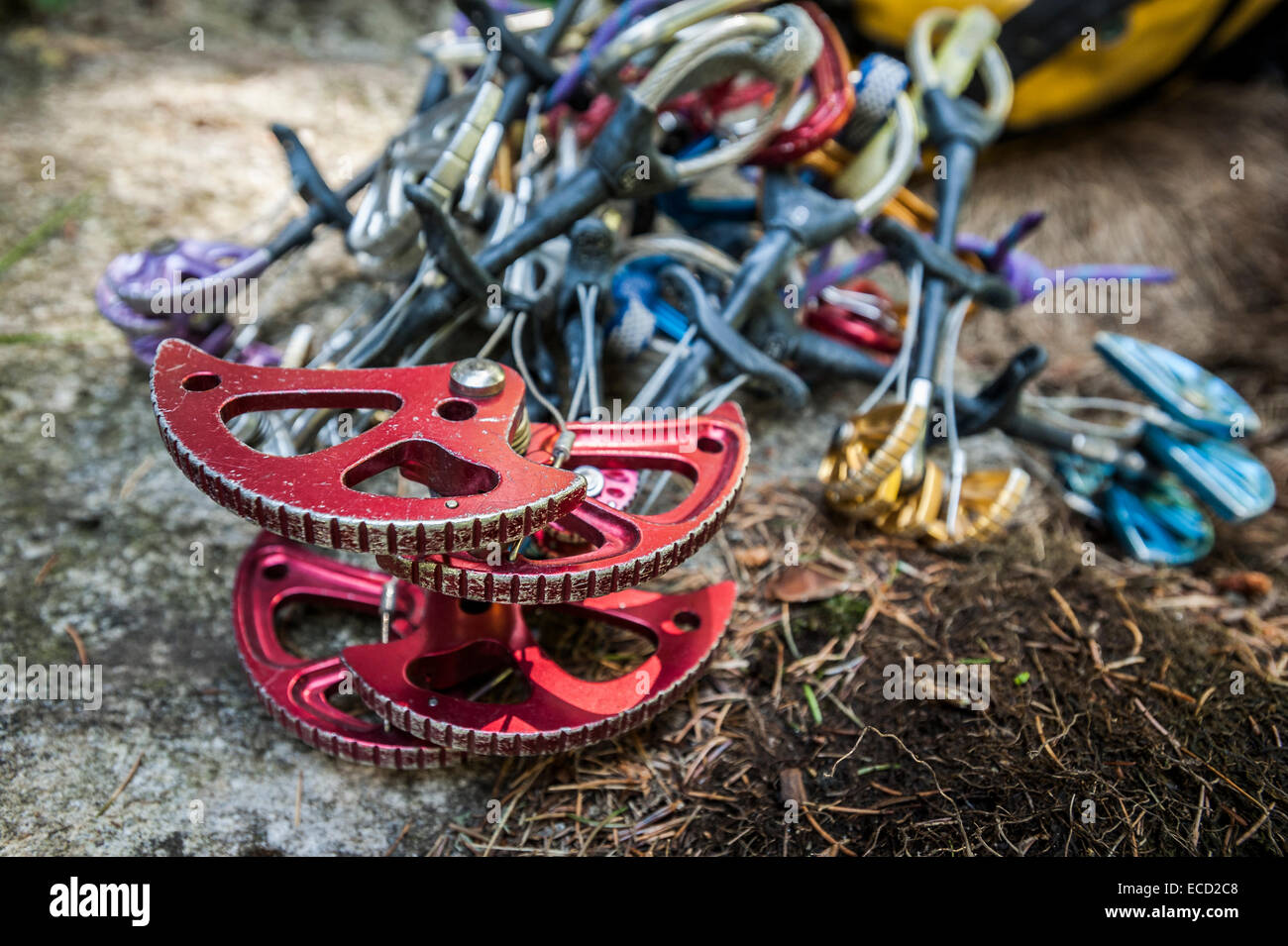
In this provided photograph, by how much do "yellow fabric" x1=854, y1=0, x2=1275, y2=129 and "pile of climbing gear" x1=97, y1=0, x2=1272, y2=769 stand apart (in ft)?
1.54

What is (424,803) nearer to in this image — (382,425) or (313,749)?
(313,749)

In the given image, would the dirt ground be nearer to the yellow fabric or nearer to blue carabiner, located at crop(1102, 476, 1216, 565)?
blue carabiner, located at crop(1102, 476, 1216, 565)

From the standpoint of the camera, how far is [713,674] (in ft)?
5.33

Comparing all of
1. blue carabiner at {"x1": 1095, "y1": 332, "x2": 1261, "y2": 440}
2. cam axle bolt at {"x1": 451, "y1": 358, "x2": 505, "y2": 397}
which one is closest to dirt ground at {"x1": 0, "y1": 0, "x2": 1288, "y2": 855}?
blue carabiner at {"x1": 1095, "y1": 332, "x2": 1261, "y2": 440}

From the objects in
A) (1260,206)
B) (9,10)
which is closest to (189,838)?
(9,10)

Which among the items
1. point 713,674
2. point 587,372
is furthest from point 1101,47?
point 713,674

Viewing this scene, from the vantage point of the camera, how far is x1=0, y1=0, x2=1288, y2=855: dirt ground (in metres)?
1.38

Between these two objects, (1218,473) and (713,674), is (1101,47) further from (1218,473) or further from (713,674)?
(713,674)

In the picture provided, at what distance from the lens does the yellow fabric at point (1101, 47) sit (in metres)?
2.91

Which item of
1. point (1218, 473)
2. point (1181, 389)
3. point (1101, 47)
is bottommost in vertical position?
point (1218, 473)

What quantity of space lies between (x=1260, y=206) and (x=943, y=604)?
2.43 m

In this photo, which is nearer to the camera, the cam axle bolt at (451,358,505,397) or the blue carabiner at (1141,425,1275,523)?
the cam axle bolt at (451,358,505,397)

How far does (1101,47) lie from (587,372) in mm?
2276

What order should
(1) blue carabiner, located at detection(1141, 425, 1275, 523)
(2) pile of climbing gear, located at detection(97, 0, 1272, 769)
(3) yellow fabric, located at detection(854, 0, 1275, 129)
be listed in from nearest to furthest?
(2) pile of climbing gear, located at detection(97, 0, 1272, 769)
(1) blue carabiner, located at detection(1141, 425, 1275, 523)
(3) yellow fabric, located at detection(854, 0, 1275, 129)
